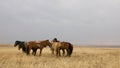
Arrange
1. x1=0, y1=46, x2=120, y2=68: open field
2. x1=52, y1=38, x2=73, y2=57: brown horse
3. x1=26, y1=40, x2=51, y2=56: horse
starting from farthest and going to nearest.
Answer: x1=26, y1=40, x2=51, y2=56: horse
x1=52, y1=38, x2=73, y2=57: brown horse
x1=0, y1=46, x2=120, y2=68: open field

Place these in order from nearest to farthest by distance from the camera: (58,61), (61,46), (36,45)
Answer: (58,61)
(61,46)
(36,45)

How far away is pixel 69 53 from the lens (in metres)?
22.5

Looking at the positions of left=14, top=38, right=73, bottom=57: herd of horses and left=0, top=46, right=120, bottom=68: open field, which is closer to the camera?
left=0, top=46, right=120, bottom=68: open field

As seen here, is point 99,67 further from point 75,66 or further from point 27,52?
point 27,52

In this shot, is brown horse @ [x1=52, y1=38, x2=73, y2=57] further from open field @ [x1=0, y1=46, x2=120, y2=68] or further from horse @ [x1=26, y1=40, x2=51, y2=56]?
open field @ [x1=0, y1=46, x2=120, y2=68]

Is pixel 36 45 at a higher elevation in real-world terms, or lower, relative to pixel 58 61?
higher

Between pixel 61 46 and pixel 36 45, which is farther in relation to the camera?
pixel 36 45

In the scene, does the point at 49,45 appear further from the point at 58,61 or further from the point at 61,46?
the point at 58,61

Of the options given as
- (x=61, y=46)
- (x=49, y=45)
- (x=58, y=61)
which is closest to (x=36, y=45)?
(x=49, y=45)

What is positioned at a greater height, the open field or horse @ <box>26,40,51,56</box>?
horse @ <box>26,40,51,56</box>

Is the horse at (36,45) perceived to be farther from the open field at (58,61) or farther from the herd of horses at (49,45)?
the open field at (58,61)

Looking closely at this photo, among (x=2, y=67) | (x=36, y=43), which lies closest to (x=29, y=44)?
(x=36, y=43)

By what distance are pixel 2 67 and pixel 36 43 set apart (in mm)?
11043

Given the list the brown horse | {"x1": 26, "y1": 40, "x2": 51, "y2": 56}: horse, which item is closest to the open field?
the brown horse
